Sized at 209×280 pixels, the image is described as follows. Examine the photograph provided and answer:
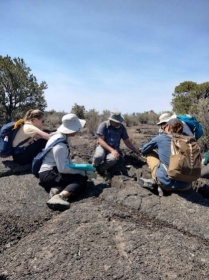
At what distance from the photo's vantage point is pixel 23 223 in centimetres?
448

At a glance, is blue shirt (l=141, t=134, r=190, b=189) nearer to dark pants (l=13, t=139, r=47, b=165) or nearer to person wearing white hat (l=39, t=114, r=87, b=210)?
person wearing white hat (l=39, t=114, r=87, b=210)

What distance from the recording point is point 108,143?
6.89m

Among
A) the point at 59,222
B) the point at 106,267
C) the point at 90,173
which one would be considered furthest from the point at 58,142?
the point at 106,267

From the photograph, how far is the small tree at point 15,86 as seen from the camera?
16.8 m

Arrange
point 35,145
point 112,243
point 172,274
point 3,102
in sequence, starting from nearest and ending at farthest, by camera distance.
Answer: point 172,274, point 112,243, point 35,145, point 3,102

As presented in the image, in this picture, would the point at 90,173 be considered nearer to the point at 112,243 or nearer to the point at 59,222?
the point at 59,222

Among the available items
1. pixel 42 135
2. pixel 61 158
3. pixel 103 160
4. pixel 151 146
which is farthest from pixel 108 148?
pixel 61 158

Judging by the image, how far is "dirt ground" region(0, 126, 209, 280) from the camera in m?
3.39

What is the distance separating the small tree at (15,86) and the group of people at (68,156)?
34.9 feet

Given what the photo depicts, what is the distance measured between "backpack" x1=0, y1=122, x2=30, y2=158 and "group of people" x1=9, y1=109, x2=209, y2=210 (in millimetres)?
79

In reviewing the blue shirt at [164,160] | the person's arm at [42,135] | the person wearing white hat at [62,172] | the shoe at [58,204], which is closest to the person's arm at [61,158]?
the person wearing white hat at [62,172]

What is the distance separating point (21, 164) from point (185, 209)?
3511 millimetres

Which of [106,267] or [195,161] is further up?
[195,161]

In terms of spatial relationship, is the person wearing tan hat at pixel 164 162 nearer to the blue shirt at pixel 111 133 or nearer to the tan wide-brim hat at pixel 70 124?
the blue shirt at pixel 111 133
